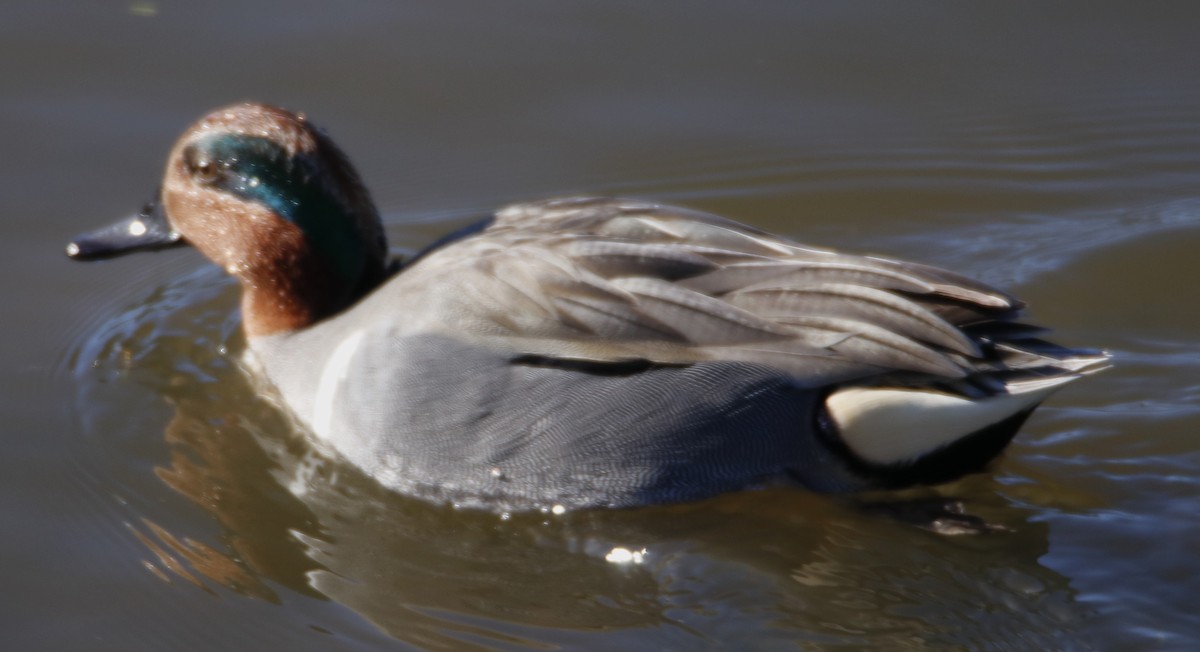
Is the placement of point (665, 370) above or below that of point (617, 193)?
below

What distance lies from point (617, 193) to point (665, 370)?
2372 mm

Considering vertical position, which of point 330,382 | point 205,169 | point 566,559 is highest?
point 205,169

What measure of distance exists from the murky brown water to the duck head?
21.4 inches

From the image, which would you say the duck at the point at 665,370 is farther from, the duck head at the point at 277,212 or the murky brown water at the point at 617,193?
the duck head at the point at 277,212

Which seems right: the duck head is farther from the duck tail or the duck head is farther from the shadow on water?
the duck tail

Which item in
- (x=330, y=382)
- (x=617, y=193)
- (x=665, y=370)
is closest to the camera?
(x=665, y=370)

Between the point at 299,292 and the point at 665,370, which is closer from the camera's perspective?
the point at 665,370

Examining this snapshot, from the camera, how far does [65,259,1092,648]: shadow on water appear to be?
4363mm

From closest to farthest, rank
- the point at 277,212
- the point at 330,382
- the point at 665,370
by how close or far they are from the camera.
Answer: the point at 665,370
the point at 330,382
the point at 277,212

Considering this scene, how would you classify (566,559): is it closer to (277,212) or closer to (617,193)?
(277,212)

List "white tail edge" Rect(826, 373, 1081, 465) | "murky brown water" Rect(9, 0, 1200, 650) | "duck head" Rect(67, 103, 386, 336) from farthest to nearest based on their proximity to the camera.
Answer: "duck head" Rect(67, 103, 386, 336) → "white tail edge" Rect(826, 373, 1081, 465) → "murky brown water" Rect(9, 0, 1200, 650)

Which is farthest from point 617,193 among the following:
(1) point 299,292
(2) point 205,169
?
(2) point 205,169

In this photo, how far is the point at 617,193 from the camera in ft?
22.6

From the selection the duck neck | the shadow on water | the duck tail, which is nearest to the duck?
the duck tail
